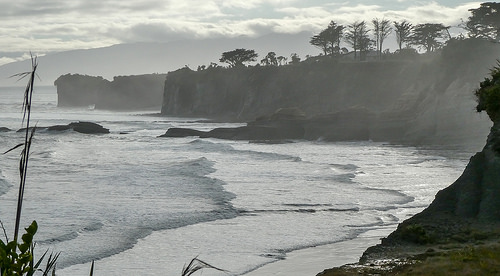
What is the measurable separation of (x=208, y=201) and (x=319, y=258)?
9.93 meters

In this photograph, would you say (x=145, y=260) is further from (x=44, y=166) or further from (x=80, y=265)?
(x=44, y=166)

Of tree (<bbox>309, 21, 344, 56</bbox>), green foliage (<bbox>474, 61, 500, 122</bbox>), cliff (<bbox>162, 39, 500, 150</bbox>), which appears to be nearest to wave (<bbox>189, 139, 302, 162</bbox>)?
cliff (<bbox>162, 39, 500, 150</bbox>)

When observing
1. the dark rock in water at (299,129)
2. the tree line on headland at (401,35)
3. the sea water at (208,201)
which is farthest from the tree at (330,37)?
the sea water at (208,201)

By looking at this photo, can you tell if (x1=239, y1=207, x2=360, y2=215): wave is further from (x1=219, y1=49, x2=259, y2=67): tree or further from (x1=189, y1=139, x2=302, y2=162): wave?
(x1=219, y1=49, x2=259, y2=67): tree

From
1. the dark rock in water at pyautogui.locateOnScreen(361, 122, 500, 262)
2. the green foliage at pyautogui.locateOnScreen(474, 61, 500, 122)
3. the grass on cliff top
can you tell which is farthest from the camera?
the green foliage at pyautogui.locateOnScreen(474, 61, 500, 122)

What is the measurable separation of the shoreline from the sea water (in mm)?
379

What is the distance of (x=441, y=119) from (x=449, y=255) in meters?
46.7

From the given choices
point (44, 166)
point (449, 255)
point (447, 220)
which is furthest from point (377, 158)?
point (449, 255)

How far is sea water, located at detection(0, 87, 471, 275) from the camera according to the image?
17891mm

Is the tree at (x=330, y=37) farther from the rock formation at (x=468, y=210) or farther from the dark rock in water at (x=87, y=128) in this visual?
the rock formation at (x=468, y=210)

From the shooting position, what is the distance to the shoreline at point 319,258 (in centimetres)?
1547

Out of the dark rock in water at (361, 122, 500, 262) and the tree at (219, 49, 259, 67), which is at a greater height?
the tree at (219, 49, 259, 67)

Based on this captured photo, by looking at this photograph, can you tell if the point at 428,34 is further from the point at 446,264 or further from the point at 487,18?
the point at 446,264

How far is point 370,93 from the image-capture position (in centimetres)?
9019
